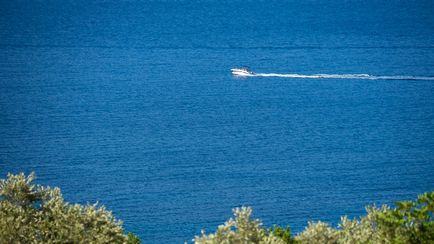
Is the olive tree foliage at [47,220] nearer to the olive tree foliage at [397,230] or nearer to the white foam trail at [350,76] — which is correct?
the olive tree foliage at [397,230]

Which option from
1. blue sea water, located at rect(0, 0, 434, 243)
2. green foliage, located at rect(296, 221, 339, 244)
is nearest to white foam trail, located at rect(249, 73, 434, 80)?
blue sea water, located at rect(0, 0, 434, 243)

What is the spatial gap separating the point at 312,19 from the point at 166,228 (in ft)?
279

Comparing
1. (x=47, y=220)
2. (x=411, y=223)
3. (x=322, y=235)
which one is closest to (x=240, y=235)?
(x=322, y=235)

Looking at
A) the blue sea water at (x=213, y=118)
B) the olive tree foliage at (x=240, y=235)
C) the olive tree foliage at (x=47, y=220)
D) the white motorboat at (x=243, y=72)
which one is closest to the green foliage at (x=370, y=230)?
the olive tree foliage at (x=240, y=235)

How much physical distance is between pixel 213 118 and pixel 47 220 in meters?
45.6

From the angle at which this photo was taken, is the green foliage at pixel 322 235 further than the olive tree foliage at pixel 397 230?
Yes

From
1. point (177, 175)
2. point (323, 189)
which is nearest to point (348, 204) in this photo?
point (323, 189)

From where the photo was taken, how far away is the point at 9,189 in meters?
29.5

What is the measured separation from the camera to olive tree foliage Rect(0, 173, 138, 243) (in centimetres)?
2725

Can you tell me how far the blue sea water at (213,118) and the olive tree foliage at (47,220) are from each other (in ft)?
Result: 63.7

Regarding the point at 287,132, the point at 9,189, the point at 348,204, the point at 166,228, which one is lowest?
the point at 9,189

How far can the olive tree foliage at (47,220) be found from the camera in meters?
27.2

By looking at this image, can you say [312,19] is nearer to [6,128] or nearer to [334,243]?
[6,128]

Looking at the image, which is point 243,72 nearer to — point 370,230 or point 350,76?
point 350,76
